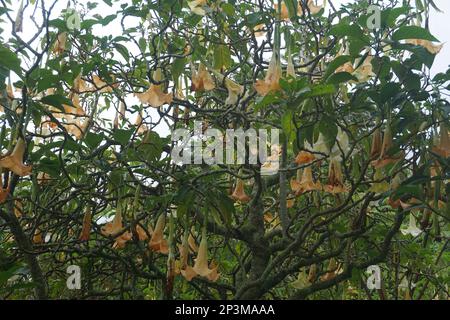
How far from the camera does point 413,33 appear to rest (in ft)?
4.57

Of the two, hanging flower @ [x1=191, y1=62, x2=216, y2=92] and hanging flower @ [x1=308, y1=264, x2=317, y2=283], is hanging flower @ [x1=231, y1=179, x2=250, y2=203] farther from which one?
hanging flower @ [x1=308, y1=264, x2=317, y2=283]

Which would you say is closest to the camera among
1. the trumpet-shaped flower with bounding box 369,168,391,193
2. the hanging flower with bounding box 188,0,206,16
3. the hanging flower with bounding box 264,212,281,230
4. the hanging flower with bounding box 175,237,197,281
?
the hanging flower with bounding box 175,237,197,281

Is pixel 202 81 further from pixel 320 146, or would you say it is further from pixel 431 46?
pixel 431 46

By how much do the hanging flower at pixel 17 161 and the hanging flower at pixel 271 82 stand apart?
2.41 ft

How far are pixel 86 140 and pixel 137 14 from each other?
547 millimetres

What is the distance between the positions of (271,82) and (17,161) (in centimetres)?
80

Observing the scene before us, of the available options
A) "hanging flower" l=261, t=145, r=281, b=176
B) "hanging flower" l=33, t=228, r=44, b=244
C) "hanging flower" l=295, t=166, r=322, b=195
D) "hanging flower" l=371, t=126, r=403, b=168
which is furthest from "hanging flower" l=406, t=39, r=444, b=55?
"hanging flower" l=33, t=228, r=44, b=244

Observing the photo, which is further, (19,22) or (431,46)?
(19,22)

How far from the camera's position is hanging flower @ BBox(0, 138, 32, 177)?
1.53 meters

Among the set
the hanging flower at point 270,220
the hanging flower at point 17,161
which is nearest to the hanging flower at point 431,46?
the hanging flower at point 270,220

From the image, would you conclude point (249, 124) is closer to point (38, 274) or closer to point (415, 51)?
point (415, 51)

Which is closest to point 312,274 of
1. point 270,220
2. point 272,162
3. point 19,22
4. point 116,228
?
point 270,220

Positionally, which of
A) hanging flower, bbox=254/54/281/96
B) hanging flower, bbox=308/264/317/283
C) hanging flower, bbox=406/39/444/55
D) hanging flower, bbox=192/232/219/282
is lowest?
hanging flower, bbox=308/264/317/283

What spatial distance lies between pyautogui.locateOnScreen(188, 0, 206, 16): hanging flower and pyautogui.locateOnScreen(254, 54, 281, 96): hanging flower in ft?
1.42
